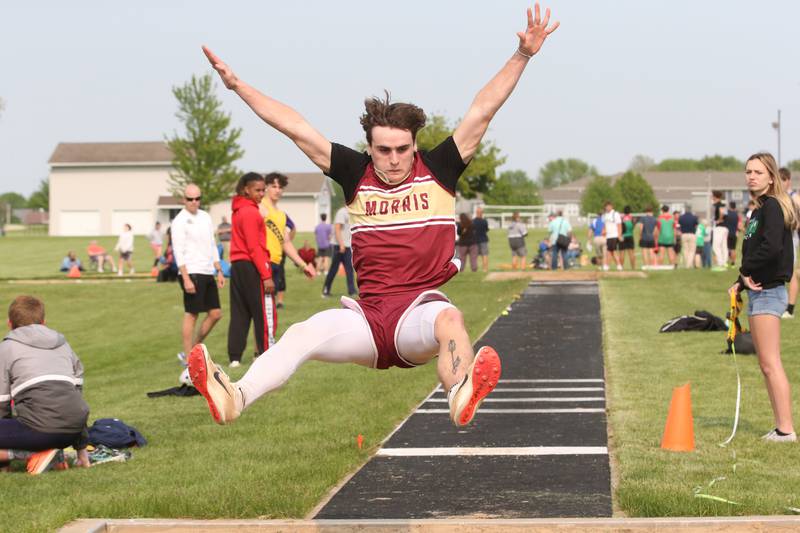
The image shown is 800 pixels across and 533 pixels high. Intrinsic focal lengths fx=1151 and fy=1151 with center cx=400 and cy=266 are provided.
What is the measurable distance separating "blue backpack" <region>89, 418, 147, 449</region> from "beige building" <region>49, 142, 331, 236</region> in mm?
102705

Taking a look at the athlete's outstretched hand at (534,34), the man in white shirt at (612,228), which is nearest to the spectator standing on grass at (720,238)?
the man in white shirt at (612,228)

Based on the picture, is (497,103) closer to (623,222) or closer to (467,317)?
(467,317)

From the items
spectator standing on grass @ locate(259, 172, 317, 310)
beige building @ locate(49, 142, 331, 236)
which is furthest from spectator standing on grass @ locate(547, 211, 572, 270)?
beige building @ locate(49, 142, 331, 236)

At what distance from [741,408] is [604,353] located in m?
4.56

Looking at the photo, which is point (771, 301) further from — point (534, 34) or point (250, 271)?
point (250, 271)

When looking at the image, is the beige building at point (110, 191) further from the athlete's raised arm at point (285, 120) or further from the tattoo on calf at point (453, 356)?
the tattoo on calf at point (453, 356)

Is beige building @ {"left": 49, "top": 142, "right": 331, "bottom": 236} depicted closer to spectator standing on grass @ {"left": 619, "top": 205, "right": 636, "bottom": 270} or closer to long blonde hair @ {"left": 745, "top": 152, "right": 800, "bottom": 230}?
spectator standing on grass @ {"left": 619, "top": 205, "right": 636, "bottom": 270}

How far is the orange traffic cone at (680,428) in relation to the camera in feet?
28.8

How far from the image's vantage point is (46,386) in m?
8.88

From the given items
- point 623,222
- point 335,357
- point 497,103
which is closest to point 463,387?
point 335,357

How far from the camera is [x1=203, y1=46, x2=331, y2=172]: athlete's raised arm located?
19.9 feet

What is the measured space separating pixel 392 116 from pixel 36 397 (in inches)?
174

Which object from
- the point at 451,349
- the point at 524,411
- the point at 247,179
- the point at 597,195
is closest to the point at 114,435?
the point at 524,411

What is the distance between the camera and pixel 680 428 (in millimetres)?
8820
